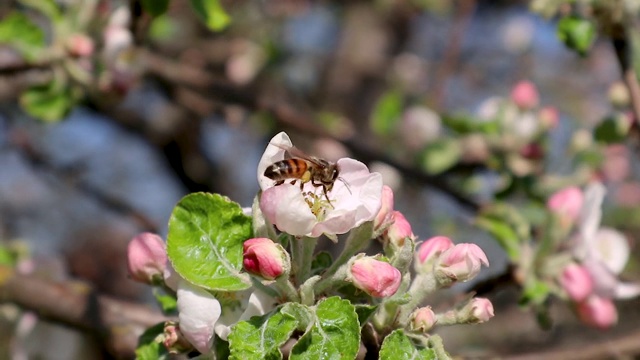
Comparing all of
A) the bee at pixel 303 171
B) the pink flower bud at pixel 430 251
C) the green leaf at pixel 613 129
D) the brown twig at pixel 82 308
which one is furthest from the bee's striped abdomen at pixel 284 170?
the green leaf at pixel 613 129

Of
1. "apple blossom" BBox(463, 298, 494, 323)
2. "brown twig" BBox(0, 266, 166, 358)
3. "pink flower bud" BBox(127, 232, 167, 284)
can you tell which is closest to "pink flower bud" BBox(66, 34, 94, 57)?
"brown twig" BBox(0, 266, 166, 358)

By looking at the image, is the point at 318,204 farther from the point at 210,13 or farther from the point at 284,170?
the point at 210,13

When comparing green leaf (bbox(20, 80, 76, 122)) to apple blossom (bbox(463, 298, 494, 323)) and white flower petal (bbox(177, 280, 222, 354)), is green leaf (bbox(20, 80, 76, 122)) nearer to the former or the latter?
white flower petal (bbox(177, 280, 222, 354))

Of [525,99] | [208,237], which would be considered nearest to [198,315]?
[208,237]

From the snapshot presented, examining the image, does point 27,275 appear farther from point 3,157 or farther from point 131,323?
point 3,157

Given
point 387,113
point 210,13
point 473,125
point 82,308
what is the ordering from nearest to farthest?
point 82,308 < point 210,13 < point 473,125 < point 387,113

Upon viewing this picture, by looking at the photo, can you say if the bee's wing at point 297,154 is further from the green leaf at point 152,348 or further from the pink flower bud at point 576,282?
the pink flower bud at point 576,282
